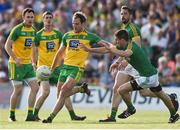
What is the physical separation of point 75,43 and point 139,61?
1.56 m

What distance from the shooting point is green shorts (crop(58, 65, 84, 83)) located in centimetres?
1884

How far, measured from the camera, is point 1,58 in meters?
29.0

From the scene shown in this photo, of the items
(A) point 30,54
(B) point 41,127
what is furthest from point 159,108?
(B) point 41,127

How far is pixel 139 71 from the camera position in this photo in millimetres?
18594

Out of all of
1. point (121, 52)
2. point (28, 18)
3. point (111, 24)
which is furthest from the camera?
point (111, 24)

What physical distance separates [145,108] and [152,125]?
8.42 metres

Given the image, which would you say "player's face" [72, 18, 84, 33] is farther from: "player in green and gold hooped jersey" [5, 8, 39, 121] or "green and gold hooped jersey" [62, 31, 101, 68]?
"player in green and gold hooped jersey" [5, 8, 39, 121]

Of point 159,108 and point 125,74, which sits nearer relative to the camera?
point 125,74

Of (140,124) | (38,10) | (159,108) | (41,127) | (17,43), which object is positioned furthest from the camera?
(38,10)

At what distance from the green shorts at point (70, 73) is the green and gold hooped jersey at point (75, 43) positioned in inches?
3.7

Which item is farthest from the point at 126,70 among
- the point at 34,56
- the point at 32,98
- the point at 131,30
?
the point at 32,98

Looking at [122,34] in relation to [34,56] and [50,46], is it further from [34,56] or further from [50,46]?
[34,56]

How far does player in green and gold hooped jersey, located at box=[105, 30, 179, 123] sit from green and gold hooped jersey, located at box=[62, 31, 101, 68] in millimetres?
846

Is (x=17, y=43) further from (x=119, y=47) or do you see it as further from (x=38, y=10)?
(x=38, y=10)
